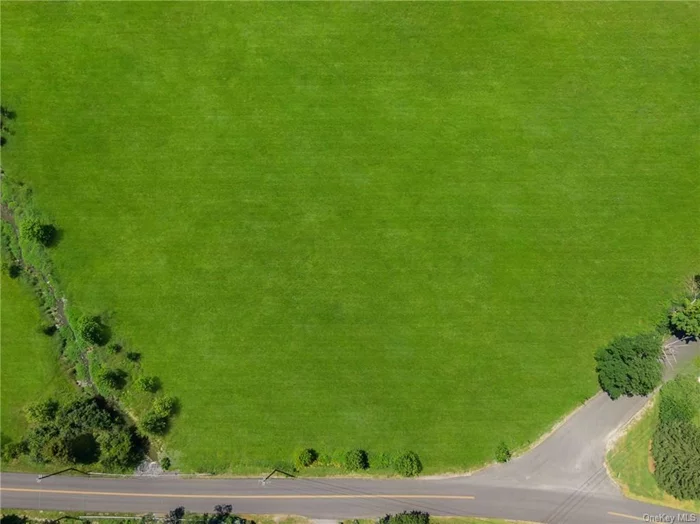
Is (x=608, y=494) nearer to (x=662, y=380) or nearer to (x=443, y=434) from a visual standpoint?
(x=662, y=380)

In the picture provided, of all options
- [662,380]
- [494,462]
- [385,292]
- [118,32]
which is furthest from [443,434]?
[118,32]

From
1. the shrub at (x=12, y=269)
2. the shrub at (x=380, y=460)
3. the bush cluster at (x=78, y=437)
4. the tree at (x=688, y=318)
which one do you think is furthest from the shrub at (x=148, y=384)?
the tree at (x=688, y=318)

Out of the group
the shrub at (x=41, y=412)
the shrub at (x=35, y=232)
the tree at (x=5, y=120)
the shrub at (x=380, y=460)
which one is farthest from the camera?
the tree at (x=5, y=120)

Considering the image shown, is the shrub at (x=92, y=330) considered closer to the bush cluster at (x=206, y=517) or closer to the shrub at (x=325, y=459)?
the bush cluster at (x=206, y=517)

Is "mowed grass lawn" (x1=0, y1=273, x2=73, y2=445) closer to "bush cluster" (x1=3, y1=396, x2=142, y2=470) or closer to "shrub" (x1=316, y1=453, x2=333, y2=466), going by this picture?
"bush cluster" (x1=3, y1=396, x2=142, y2=470)

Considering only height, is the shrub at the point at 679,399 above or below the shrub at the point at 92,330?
above
